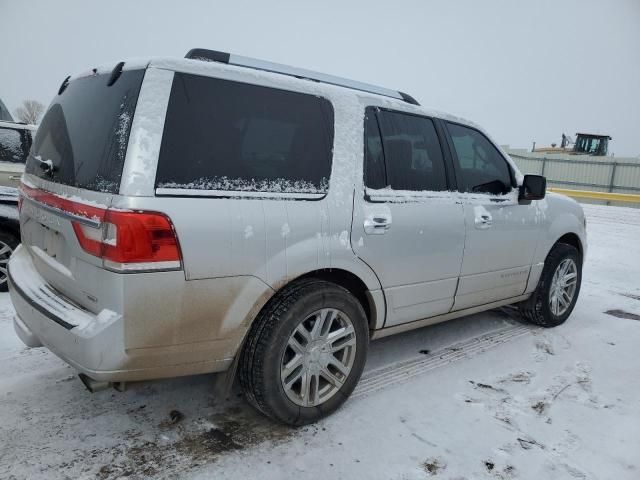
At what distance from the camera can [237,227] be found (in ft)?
7.30

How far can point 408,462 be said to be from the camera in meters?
2.42

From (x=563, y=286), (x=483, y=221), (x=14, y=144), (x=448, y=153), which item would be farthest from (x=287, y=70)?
(x=14, y=144)

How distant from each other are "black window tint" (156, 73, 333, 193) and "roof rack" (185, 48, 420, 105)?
0.85 feet

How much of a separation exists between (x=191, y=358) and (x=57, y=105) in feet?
5.33

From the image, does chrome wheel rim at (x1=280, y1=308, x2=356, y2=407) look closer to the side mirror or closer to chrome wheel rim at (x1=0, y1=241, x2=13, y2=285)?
the side mirror

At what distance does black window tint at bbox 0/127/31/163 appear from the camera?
5.69 metres

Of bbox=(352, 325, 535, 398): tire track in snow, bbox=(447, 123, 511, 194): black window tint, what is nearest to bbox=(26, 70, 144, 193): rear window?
bbox=(352, 325, 535, 398): tire track in snow

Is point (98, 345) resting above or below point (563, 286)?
above

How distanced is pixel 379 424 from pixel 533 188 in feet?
7.42

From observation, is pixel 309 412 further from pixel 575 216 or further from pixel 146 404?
pixel 575 216

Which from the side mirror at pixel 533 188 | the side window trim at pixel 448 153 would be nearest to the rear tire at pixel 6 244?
the side window trim at pixel 448 153

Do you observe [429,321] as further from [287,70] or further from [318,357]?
[287,70]

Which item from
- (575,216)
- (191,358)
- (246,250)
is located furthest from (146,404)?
(575,216)

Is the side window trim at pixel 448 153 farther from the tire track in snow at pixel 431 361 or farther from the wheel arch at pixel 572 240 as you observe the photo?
the wheel arch at pixel 572 240
